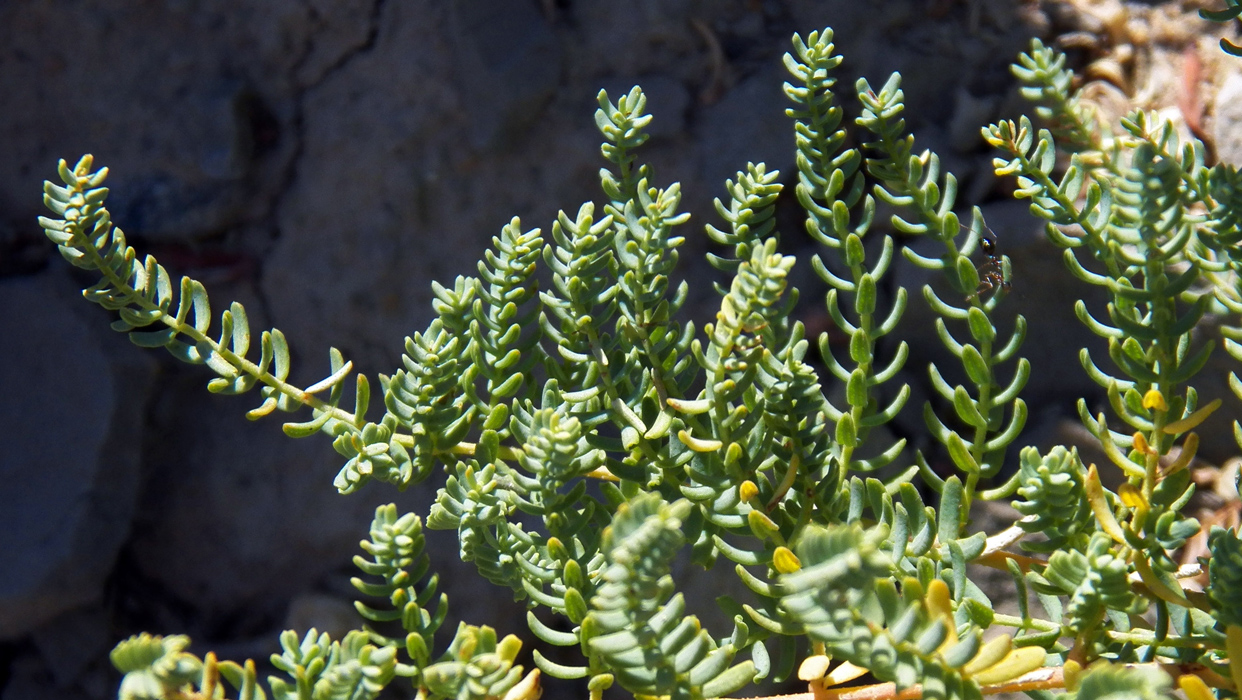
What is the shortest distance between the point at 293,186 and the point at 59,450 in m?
0.60

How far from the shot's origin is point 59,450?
1.66 meters

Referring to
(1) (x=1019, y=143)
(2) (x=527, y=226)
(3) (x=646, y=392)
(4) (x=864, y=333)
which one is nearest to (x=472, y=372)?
(3) (x=646, y=392)

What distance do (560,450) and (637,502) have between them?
0.13m

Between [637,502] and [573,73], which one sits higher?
[573,73]

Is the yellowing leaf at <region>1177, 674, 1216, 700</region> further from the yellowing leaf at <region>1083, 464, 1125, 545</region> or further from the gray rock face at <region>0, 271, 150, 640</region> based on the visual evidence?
the gray rock face at <region>0, 271, 150, 640</region>

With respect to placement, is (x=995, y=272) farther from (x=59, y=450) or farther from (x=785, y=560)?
(x=59, y=450)

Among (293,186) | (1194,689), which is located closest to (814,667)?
(1194,689)

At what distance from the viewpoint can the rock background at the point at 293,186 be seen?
4.97ft

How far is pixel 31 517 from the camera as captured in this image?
163 centimetres

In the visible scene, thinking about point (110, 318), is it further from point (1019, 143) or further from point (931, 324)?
point (1019, 143)

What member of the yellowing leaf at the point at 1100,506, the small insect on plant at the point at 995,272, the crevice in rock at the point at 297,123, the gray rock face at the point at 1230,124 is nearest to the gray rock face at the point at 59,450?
the crevice in rock at the point at 297,123

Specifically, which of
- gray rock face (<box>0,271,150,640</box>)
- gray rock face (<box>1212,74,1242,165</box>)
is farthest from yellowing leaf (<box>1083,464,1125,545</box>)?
gray rock face (<box>0,271,150,640</box>)

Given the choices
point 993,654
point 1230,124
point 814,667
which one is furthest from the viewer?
point 1230,124

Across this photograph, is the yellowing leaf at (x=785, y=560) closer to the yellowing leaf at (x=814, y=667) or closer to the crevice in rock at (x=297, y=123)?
the yellowing leaf at (x=814, y=667)
